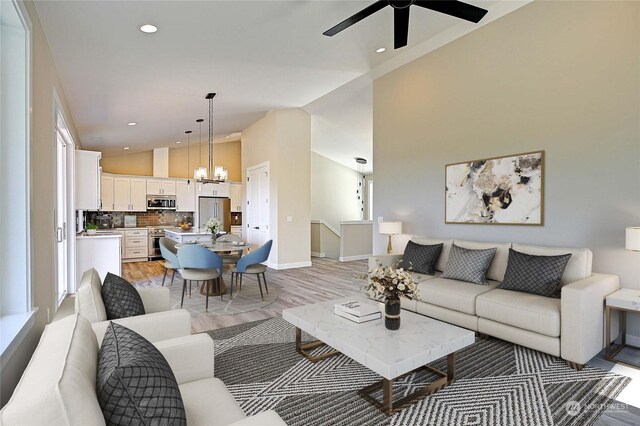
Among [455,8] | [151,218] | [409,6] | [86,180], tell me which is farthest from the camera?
[151,218]

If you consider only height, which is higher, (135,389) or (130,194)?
(130,194)

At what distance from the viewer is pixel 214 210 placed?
9.92 meters

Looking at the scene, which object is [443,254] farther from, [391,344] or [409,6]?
A: [409,6]

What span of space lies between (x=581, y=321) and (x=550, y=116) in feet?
7.13

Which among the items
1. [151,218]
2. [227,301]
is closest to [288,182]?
[227,301]

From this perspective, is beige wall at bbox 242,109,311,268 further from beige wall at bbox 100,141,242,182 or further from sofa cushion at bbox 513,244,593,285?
sofa cushion at bbox 513,244,593,285

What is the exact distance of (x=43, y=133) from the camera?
2.70 meters

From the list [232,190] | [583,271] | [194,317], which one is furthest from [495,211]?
[232,190]

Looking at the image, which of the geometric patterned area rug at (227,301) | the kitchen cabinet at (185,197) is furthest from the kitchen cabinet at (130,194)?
the geometric patterned area rug at (227,301)

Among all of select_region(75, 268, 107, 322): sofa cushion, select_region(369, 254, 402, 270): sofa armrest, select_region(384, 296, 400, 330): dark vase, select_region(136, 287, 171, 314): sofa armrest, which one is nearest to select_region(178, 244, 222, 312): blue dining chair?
select_region(136, 287, 171, 314): sofa armrest

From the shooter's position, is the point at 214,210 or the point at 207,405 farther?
the point at 214,210

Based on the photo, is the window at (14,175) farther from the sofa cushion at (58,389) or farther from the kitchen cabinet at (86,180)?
the kitchen cabinet at (86,180)

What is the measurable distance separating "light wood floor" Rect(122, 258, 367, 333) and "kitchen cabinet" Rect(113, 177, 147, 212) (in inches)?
58.8

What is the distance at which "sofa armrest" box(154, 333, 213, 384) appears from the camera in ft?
5.37
